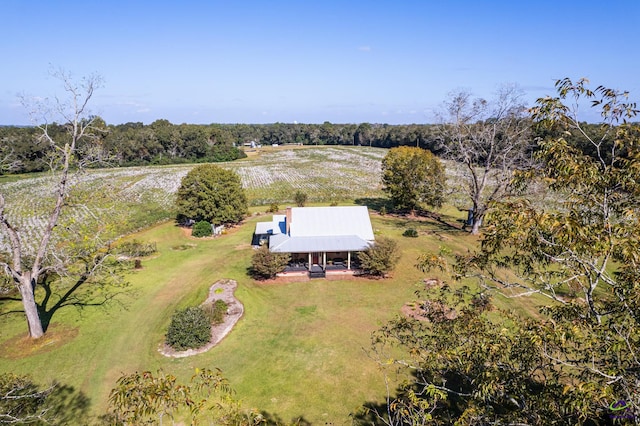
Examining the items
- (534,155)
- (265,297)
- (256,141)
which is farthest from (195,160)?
(534,155)

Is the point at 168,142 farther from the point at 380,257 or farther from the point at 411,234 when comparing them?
the point at 380,257

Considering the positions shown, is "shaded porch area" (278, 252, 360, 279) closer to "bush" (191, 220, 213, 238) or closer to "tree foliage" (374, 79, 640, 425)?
"bush" (191, 220, 213, 238)

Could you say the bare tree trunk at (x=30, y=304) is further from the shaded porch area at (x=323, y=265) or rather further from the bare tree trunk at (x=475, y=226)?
the bare tree trunk at (x=475, y=226)

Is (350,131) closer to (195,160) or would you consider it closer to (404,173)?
(195,160)

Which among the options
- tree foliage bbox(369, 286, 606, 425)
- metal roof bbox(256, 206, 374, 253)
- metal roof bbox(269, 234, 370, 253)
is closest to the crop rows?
metal roof bbox(269, 234, 370, 253)

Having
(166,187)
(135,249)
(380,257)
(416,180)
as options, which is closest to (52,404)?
(135,249)

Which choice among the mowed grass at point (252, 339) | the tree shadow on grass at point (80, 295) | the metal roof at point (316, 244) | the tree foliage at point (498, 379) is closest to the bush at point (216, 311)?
the mowed grass at point (252, 339)
